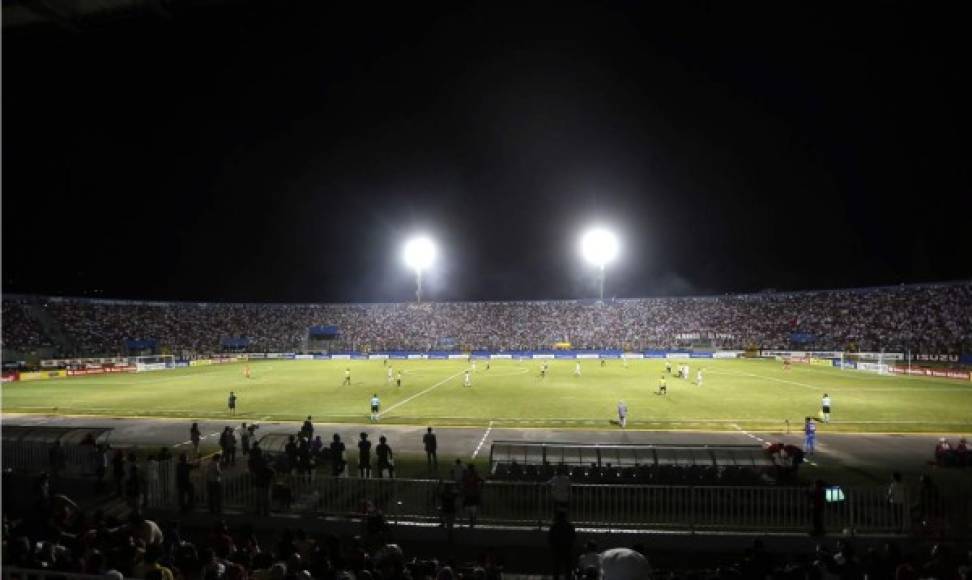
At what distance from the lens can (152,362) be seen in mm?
68250

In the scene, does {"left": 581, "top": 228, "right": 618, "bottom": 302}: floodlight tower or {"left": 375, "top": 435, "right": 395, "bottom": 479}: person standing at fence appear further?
{"left": 581, "top": 228, "right": 618, "bottom": 302}: floodlight tower

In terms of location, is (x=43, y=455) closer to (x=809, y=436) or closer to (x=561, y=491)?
(x=561, y=491)

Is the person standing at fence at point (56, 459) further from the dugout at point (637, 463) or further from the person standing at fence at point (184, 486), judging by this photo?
the dugout at point (637, 463)

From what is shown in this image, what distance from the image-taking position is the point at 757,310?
87.6 m

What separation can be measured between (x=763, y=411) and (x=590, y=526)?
21.8 metres

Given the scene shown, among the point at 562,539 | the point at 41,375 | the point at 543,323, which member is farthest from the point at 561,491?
the point at 543,323

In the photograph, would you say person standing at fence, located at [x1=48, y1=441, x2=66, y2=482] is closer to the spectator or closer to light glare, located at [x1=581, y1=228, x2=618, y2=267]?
the spectator

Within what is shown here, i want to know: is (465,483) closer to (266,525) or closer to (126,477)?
(266,525)

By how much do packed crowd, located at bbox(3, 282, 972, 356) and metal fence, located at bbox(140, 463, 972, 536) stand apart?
58916 mm

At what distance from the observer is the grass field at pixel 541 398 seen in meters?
28.2

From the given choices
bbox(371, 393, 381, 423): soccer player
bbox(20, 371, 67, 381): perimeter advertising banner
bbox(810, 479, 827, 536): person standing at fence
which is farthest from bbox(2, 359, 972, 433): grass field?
bbox(810, 479, 827, 536): person standing at fence

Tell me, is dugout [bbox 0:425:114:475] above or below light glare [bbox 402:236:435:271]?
below

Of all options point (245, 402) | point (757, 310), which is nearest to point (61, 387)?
point (245, 402)

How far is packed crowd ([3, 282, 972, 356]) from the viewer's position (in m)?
68.2
